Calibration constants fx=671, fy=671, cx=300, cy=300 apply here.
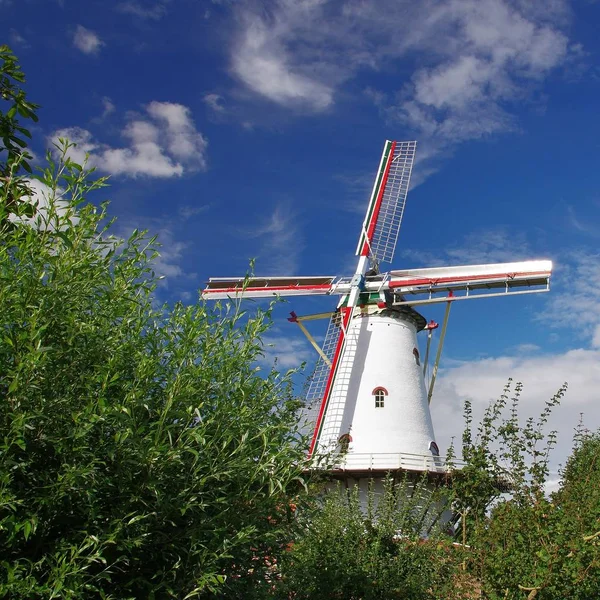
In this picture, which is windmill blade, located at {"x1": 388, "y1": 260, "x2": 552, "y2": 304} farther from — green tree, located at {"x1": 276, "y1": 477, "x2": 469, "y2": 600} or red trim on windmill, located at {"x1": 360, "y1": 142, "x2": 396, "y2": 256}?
green tree, located at {"x1": 276, "y1": 477, "x2": 469, "y2": 600}

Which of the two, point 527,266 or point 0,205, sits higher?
point 527,266

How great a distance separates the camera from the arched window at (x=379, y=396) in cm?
2205

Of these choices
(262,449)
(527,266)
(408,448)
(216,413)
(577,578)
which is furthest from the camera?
(527,266)

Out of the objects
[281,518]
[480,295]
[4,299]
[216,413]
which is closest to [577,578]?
[281,518]

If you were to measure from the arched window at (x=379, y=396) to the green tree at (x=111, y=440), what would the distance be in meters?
16.2

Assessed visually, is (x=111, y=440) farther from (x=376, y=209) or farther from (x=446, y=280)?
(x=376, y=209)

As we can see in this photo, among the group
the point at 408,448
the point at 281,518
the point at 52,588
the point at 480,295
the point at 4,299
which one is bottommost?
the point at 52,588

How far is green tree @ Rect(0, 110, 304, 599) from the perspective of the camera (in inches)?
180

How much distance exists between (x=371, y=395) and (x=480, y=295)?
17.7 feet

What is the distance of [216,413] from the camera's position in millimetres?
5387

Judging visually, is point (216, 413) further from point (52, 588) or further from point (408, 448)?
point (408, 448)

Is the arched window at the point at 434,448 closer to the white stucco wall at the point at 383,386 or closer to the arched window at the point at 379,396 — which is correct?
the white stucco wall at the point at 383,386

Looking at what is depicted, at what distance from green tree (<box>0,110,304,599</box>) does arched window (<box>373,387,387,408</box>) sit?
53.1ft

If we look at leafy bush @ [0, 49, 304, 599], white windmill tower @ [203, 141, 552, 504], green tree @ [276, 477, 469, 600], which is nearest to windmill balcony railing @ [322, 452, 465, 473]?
white windmill tower @ [203, 141, 552, 504]
